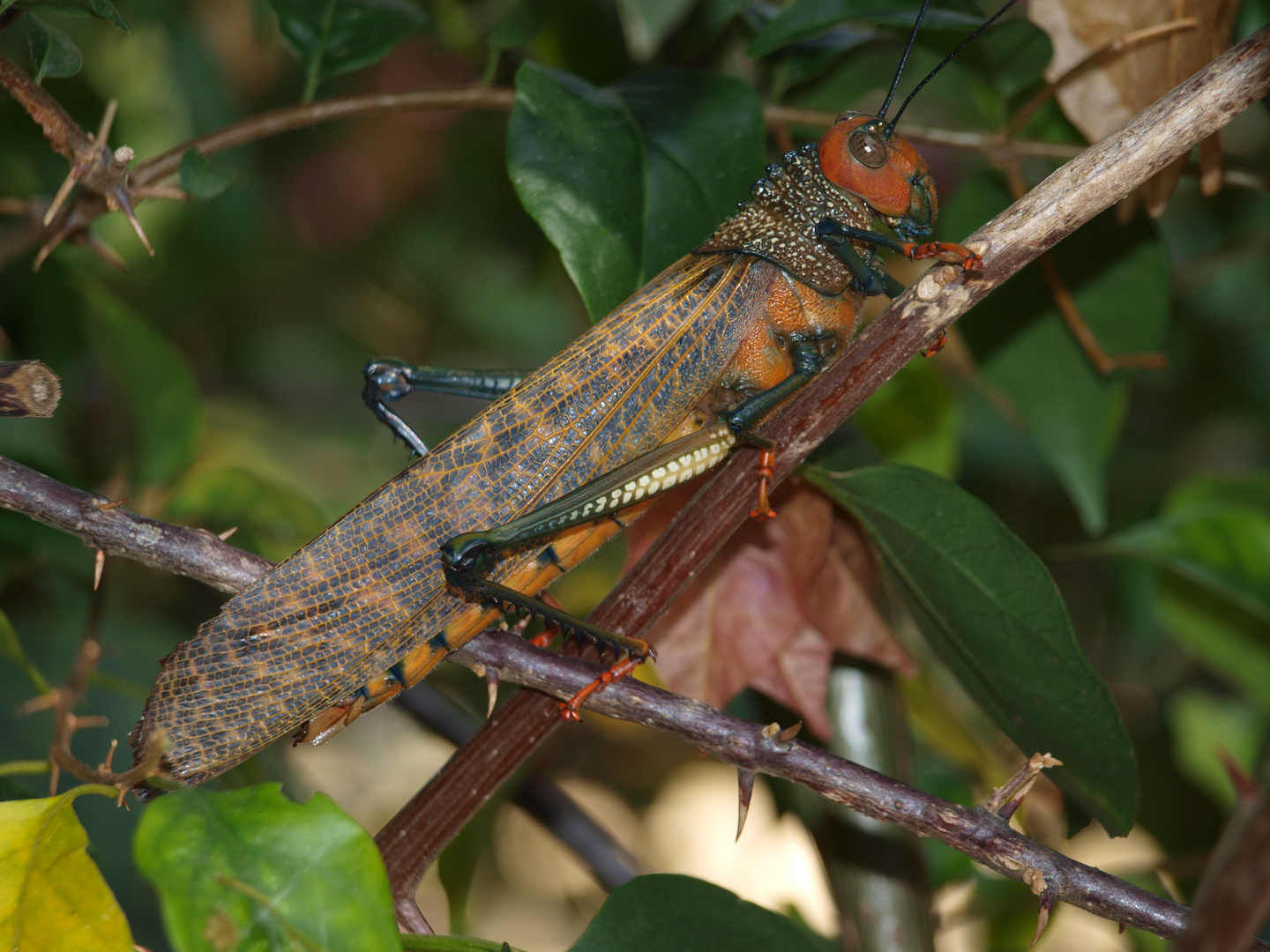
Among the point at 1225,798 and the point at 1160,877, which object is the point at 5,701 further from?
the point at 1225,798

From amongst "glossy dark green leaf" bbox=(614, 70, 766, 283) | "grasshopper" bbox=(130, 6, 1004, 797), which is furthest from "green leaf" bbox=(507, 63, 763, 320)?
"grasshopper" bbox=(130, 6, 1004, 797)

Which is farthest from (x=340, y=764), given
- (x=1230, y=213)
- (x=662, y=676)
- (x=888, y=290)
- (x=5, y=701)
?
(x=1230, y=213)

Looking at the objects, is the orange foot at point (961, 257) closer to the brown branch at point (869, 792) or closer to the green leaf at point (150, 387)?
the brown branch at point (869, 792)

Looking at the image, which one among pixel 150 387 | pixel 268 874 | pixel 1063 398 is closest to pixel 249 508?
pixel 150 387

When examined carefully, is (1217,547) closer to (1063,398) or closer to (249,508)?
(1063,398)

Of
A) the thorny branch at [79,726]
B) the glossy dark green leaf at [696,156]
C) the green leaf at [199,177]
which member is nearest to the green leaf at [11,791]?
the thorny branch at [79,726]

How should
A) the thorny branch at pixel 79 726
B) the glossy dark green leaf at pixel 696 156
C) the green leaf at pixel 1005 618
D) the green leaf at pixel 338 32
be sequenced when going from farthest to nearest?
the green leaf at pixel 338 32
the glossy dark green leaf at pixel 696 156
the green leaf at pixel 1005 618
the thorny branch at pixel 79 726

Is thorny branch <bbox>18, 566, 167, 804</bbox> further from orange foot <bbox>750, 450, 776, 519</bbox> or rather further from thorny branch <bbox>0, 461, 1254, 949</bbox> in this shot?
orange foot <bbox>750, 450, 776, 519</bbox>

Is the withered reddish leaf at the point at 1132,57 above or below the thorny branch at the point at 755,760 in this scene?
above
